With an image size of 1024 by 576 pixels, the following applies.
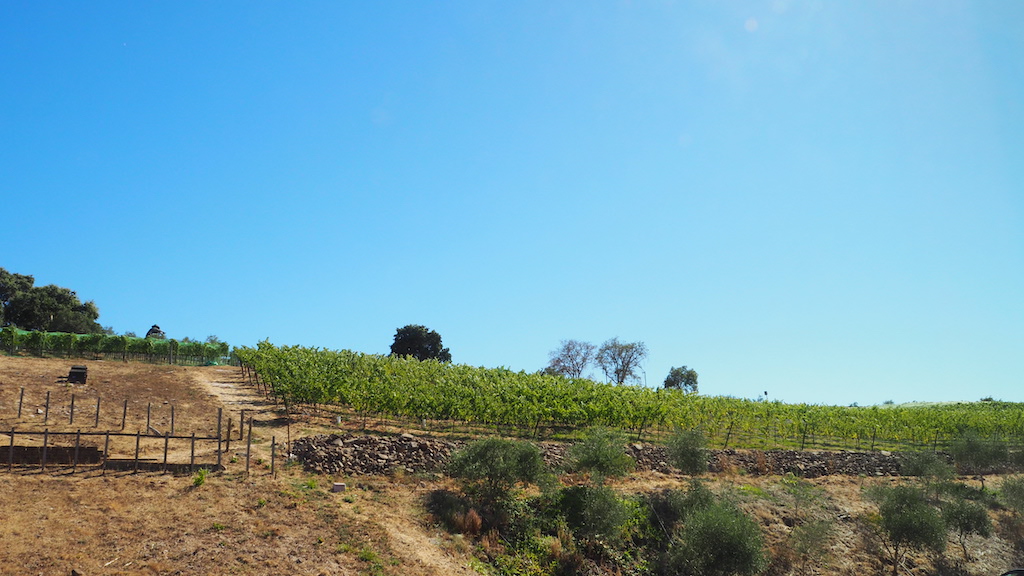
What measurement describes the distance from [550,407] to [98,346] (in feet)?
139

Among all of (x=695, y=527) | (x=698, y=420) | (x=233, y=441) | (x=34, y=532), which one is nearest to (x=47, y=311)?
(x=233, y=441)

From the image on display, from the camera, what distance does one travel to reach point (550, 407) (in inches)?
1383

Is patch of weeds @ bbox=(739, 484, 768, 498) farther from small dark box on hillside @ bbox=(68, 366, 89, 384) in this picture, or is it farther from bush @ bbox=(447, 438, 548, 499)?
small dark box on hillside @ bbox=(68, 366, 89, 384)

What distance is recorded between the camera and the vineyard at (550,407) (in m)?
32.5

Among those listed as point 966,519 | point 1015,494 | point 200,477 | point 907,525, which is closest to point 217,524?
point 200,477

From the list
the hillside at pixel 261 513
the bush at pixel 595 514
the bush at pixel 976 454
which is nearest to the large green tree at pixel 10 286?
the hillside at pixel 261 513

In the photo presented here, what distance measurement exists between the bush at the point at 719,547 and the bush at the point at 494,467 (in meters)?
6.21

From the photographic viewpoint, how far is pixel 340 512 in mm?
21031

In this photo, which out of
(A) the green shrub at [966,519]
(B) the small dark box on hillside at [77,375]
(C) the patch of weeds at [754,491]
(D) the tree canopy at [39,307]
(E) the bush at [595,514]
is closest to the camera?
(E) the bush at [595,514]

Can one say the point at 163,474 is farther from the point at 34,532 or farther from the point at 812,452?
the point at 812,452

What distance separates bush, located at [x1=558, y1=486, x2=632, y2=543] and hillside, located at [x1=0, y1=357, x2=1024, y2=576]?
5.81 ft

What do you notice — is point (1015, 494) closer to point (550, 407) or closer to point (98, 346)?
point (550, 407)

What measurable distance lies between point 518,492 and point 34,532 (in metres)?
16.1

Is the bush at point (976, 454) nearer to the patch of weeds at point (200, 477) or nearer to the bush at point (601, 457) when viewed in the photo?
the bush at point (601, 457)
